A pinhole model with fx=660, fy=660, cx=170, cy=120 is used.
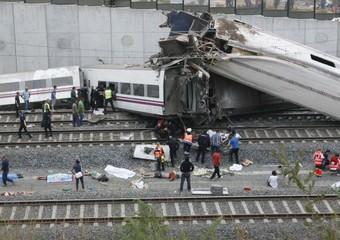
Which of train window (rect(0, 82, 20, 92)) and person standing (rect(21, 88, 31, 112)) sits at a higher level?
train window (rect(0, 82, 20, 92))

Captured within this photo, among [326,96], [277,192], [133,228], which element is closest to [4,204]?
[277,192]

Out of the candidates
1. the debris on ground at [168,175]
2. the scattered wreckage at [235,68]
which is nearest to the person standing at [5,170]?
the debris on ground at [168,175]

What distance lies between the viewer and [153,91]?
1052 inches

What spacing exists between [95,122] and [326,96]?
30.9 feet

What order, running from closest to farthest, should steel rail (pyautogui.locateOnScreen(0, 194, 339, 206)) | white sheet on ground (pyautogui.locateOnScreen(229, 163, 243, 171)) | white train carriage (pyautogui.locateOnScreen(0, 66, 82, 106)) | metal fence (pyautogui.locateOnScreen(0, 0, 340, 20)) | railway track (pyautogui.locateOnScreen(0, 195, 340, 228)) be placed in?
railway track (pyautogui.locateOnScreen(0, 195, 340, 228)), steel rail (pyautogui.locateOnScreen(0, 194, 339, 206)), white sheet on ground (pyautogui.locateOnScreen(229, 163, 243, 171)), white train carriage (pyautogui.locateOnScreen(0, 66, 82, 106)), metal fence (pyautogui.locateOnScreen(0, 0, 340, 20))

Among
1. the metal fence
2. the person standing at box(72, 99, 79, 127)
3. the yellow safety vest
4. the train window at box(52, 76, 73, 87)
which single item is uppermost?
the metal fence

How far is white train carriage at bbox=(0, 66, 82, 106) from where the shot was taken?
29547 millimetres

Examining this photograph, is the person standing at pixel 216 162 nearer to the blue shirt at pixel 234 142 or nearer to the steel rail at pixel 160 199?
the blue shirt at pixel 234 142

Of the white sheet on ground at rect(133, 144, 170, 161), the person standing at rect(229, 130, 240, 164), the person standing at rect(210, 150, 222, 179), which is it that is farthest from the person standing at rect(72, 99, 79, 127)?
the person standing at rect(210, 150, 222, 179)

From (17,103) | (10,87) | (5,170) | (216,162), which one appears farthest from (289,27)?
(5,170)

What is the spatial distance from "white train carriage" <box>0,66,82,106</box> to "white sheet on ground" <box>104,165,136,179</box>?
25.1ft

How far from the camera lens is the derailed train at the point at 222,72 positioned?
25.8 metres

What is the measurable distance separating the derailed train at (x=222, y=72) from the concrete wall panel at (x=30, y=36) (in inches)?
312

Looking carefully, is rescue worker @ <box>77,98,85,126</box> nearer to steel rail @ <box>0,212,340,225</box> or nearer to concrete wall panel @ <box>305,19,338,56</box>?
steel rail @ <box>0,212,340,225</box>
